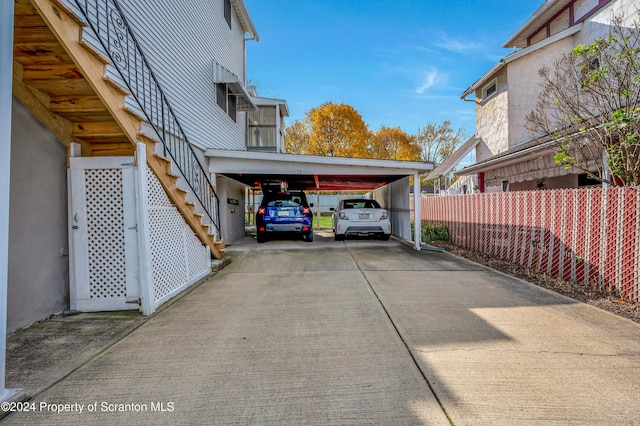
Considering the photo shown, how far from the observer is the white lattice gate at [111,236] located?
3.97 m

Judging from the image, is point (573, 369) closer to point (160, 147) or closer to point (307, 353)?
point (307, 353)

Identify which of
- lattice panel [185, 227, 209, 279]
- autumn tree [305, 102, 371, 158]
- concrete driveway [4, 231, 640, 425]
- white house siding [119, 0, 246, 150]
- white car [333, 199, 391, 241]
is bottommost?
concrete driveway [4, 231, 640, 425]

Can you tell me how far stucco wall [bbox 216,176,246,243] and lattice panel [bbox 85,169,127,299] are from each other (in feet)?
18.1

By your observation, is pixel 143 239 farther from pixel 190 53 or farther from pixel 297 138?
pixel 297 138

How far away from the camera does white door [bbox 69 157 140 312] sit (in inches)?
158

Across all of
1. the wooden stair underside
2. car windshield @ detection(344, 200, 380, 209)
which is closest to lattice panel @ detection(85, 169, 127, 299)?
the wooden stair underside

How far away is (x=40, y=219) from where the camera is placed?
12.0 feet

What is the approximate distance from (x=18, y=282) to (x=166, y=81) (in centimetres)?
506

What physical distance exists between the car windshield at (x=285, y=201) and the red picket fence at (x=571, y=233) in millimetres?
5101

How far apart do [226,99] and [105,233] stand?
817cm

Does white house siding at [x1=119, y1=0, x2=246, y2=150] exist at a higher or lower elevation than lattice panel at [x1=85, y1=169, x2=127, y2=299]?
higher

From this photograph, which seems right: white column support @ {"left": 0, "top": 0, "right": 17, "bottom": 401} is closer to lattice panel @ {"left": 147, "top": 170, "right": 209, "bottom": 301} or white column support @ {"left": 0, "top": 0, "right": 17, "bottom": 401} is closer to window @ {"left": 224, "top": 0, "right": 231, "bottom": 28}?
lattice panel @ {"left": 147, "top": 170, "right": 209, "bottom": 301}

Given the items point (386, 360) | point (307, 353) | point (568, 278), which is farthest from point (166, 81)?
point (568, 278)

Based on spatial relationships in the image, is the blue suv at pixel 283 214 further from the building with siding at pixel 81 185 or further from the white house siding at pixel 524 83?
the white house siding at pixel 524 83
